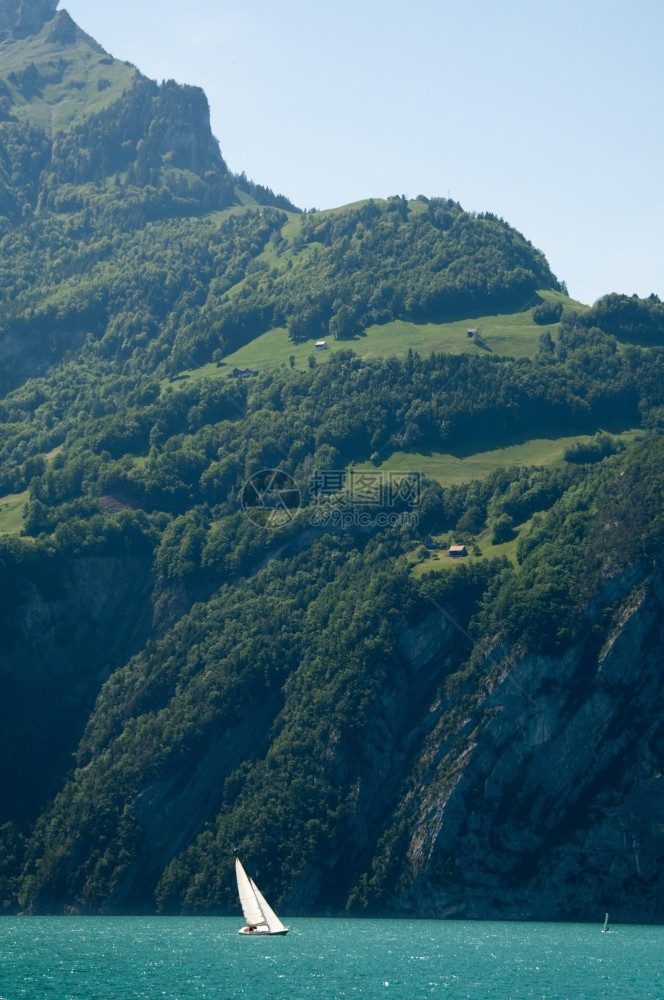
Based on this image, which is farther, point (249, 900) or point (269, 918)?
point (269, 918)

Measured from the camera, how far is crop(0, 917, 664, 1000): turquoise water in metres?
84.8

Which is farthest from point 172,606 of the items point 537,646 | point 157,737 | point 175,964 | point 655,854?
point 175,964

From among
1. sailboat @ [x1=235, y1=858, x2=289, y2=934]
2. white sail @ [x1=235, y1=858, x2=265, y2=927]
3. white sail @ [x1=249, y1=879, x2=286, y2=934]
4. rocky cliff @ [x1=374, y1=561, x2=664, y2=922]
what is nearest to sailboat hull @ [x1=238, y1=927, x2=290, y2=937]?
sailboat @ [x1=235, y1=858, x2=289, y2=934]

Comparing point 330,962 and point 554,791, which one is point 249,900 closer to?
point 330,962

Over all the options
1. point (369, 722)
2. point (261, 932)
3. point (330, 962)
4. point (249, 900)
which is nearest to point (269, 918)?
point (261, 932)

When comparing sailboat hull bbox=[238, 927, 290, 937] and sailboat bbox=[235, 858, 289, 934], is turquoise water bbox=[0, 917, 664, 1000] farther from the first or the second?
sailboat bbox=[235, 858, 289, 934]

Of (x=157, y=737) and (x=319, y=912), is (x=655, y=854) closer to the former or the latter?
(x=319, y=912)

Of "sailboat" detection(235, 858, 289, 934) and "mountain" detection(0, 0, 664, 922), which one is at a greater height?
"mountain" detection(0, 0, 664, 922)

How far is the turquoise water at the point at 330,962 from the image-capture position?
84.8 m

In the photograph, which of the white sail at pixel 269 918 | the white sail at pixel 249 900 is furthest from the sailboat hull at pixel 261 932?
the white sail at pixel 249 900

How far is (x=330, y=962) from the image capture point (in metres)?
99.4

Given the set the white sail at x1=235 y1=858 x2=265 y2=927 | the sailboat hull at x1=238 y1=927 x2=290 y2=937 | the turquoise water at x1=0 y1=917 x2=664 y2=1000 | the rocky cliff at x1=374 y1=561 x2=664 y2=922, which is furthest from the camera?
the rocky cliff at x1=374 y1=561 x2=664 y2=922

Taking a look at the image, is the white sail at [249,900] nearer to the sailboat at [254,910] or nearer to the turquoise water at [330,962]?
the sailboat at [254,910]

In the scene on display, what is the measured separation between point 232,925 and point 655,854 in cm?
4400
